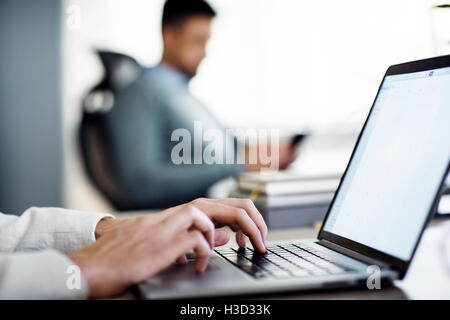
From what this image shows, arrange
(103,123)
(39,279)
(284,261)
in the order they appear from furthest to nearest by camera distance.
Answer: (103,123), (284,261), (39,279)

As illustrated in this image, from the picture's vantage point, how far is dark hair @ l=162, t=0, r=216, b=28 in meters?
2.59

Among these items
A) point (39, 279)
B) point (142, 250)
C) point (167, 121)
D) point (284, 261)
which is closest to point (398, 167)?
point (284, 261)

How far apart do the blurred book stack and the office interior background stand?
5.21 ft

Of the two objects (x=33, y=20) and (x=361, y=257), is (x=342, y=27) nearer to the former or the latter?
(x=33, y=20)

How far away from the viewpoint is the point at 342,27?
2.95m

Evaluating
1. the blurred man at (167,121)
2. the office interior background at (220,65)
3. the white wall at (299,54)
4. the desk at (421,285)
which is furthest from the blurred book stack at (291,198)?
the white wall at (299,54)

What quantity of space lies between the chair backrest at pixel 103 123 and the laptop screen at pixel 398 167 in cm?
188

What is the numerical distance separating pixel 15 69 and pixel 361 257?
2287 mm

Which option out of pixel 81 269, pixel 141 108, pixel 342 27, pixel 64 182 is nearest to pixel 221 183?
pixel 141 108

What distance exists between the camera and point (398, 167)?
63 centimetres

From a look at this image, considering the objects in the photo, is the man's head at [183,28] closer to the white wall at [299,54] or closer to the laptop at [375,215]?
the white wall at [299,54]

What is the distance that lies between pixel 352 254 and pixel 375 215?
0.06 metres

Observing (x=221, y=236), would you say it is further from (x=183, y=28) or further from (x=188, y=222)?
(x=183, y=28)

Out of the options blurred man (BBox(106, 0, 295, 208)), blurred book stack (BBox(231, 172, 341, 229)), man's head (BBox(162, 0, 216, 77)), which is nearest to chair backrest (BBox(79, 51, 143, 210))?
blurred man (BBox(106, 0, 295, 208))
